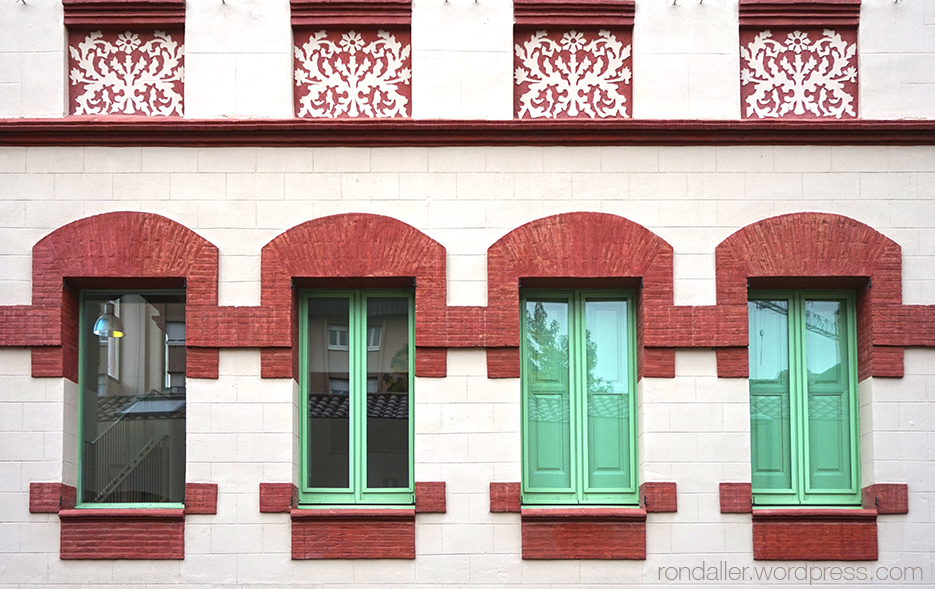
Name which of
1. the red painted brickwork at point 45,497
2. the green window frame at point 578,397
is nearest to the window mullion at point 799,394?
the green window frame at point 578,397

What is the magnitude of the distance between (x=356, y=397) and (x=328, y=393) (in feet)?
0.88

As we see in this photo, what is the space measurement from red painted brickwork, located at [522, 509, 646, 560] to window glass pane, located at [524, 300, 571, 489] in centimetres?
47

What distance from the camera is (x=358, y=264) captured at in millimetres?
11883

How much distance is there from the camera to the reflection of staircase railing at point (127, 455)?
12.0 meters

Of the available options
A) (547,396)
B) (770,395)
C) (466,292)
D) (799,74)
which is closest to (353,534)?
(547,396)

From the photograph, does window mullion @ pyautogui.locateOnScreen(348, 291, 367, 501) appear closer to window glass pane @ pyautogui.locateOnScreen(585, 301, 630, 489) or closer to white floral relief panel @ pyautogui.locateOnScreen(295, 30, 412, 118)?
white floral relief panel @ pyautogui.locateOnScreen(295, 30, 412, 118)

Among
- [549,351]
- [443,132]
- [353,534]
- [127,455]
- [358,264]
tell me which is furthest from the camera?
[549,351]

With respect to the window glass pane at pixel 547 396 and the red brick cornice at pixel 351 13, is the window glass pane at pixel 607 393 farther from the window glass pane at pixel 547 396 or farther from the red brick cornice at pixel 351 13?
the red brick cornice at pixel 351 13

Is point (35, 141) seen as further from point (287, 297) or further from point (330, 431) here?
point (330, 431)

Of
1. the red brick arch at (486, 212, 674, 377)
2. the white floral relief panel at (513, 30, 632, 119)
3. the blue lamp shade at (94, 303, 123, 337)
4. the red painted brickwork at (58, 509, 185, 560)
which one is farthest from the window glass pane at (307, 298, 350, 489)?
the white floral relief panel at (513, 30, 632, 119)

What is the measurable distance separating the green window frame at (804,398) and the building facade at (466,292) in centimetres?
3

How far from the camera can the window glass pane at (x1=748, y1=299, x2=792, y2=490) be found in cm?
1207

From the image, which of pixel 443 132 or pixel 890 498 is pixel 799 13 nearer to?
pixel 443 132

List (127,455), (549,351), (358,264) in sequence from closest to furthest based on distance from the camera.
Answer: (358,264)
(127,455)
(549,351)
